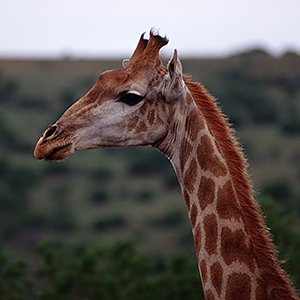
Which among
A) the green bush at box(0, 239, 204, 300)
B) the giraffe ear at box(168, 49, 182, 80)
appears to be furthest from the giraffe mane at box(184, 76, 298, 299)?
the green bush at box(0, 239, 204, 300)

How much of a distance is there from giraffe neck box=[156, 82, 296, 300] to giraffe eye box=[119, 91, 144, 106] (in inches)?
14.6

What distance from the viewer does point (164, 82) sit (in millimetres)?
4141

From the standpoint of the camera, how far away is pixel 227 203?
374 centimetres

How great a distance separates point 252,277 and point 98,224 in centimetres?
2559

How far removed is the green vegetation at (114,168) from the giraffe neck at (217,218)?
1843 cm

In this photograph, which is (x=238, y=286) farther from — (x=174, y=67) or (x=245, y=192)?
(x=174, y=67)

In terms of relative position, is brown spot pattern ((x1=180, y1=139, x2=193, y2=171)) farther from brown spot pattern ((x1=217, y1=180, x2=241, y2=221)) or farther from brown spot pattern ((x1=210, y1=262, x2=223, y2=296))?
brown spot pattern ((x1=210, y1=262, x2=223, y2=296))

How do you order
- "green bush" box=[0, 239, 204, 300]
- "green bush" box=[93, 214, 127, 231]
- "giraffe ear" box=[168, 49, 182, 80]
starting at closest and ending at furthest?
"giraffe ear" box=[168, 49, 182, 80] → "green bush" box=[0, 239, 204, 300] → "green bush" box=[93, 214, 127, 231]

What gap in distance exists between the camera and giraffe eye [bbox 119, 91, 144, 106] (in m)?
4.09

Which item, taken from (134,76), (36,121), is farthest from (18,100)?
(134,76)

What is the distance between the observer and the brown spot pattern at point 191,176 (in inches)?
156

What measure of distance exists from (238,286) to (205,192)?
0.84 metres

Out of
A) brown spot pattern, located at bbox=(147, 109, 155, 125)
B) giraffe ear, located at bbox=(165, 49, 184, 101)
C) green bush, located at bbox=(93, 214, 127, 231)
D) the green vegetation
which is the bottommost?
green bush, located at bbox=(93, 214, 127, 231)

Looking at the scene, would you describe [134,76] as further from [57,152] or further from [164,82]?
[57,152]
